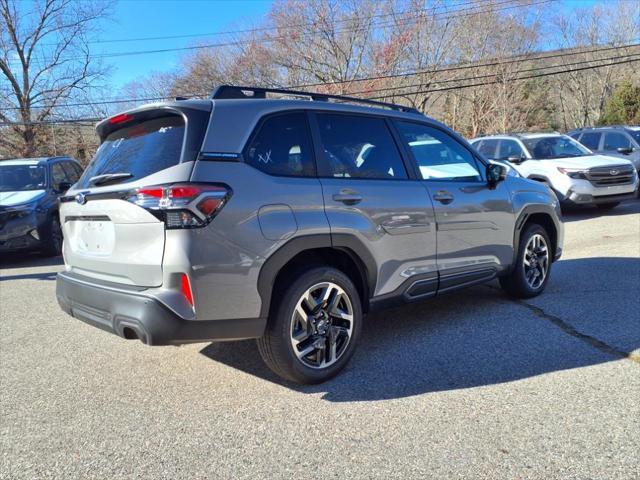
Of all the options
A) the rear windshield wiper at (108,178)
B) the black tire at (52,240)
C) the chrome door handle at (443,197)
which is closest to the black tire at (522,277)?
the chrome door handle at (443,197)

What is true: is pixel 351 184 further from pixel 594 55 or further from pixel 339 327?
pixel 594 55

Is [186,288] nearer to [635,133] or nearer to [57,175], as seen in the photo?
[57,175]

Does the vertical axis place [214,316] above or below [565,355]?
above

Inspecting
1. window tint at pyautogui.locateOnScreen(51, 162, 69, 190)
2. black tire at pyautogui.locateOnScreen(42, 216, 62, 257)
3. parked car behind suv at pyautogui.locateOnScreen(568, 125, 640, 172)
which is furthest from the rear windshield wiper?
parked car behind suv at pyautogui.locateOnScreen(568, 125, 640, 172)

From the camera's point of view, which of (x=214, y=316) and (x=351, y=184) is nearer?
(x=214, y=316)

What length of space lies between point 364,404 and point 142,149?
83.3 inches

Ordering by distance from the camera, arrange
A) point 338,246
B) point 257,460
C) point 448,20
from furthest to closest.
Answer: point 448,20 < point 338,246 < point 257,460

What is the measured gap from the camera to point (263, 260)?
3.06m

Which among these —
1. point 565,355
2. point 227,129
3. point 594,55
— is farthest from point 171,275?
point 594,55

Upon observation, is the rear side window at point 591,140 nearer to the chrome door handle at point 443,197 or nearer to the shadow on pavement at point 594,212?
the shadow on pavement at point 594,212

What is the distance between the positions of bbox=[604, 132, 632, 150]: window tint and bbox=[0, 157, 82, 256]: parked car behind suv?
13756 millimetres

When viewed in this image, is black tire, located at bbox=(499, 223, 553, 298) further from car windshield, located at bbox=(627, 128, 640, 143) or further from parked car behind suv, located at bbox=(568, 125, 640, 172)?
car windshield, located at bbox=(627, 128, 640, 143)

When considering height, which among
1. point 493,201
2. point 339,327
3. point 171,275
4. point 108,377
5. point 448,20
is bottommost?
point 108,377

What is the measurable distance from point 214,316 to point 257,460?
2.67 feet
